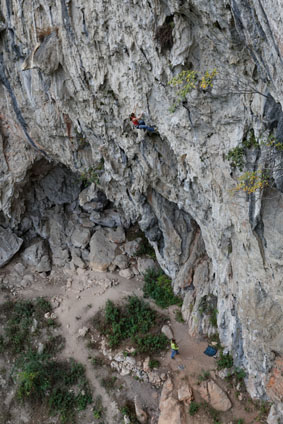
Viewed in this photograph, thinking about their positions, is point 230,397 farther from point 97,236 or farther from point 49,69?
point 49,69

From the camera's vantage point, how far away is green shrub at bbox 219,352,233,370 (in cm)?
1302

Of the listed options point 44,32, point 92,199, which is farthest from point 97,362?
point 44,32

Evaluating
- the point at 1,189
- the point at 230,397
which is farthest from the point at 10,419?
the point at 1,189

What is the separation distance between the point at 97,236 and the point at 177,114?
11.7 meters

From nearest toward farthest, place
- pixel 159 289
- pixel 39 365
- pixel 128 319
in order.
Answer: pixel 39 365, pixel 128 319, pixel 159 289

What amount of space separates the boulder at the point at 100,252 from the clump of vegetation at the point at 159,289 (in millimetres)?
2646

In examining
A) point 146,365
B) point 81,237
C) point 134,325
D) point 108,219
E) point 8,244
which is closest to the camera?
point 146,365

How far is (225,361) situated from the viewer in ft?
43.0

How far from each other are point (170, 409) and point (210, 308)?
15.1ft

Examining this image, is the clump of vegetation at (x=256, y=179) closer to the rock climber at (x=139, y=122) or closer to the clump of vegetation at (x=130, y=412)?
the rock climber at (x=139, y=122)

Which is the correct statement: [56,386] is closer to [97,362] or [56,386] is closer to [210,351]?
[97,362]

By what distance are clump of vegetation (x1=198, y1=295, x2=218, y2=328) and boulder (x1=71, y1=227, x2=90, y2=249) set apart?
863cm

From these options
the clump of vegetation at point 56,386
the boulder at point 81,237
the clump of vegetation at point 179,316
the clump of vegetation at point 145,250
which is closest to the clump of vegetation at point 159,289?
the clump of vegetation at point 179,316

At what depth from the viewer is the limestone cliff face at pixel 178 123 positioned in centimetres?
730
